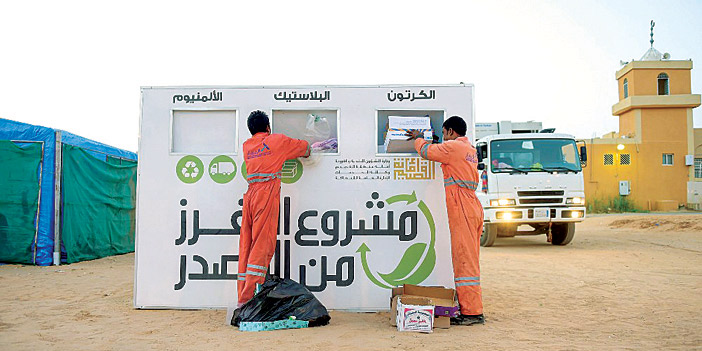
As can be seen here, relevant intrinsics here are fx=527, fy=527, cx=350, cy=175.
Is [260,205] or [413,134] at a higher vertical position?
[413,134]

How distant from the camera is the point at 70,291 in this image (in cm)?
748

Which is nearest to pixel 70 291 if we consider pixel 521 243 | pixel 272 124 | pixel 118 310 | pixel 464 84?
pixel 118 310

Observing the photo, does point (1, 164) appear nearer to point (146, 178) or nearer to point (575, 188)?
point (146, 178)

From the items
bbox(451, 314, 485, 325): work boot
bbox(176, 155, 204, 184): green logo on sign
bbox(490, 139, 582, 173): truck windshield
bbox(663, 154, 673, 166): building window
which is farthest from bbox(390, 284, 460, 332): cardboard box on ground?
bbox(663, 154, 673, 166): building window

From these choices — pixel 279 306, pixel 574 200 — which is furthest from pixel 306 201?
pixel 574 200

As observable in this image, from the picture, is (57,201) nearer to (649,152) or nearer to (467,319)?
(467,319)

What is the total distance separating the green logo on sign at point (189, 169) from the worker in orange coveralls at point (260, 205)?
0.86 meters

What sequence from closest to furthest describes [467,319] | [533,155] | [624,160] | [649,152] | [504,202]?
1. [467,319]
2. [504,202]
3. [533,155]
4. [649,152]
5. [624,160]

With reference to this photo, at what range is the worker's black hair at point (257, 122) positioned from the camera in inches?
226

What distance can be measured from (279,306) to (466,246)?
1983 mm

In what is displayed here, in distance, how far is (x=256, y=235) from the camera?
547cm

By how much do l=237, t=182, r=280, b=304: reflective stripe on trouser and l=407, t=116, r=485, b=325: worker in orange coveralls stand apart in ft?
5.64

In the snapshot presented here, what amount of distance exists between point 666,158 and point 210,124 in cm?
2878

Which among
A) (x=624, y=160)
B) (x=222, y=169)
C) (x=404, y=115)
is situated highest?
(x=624, y=160)
